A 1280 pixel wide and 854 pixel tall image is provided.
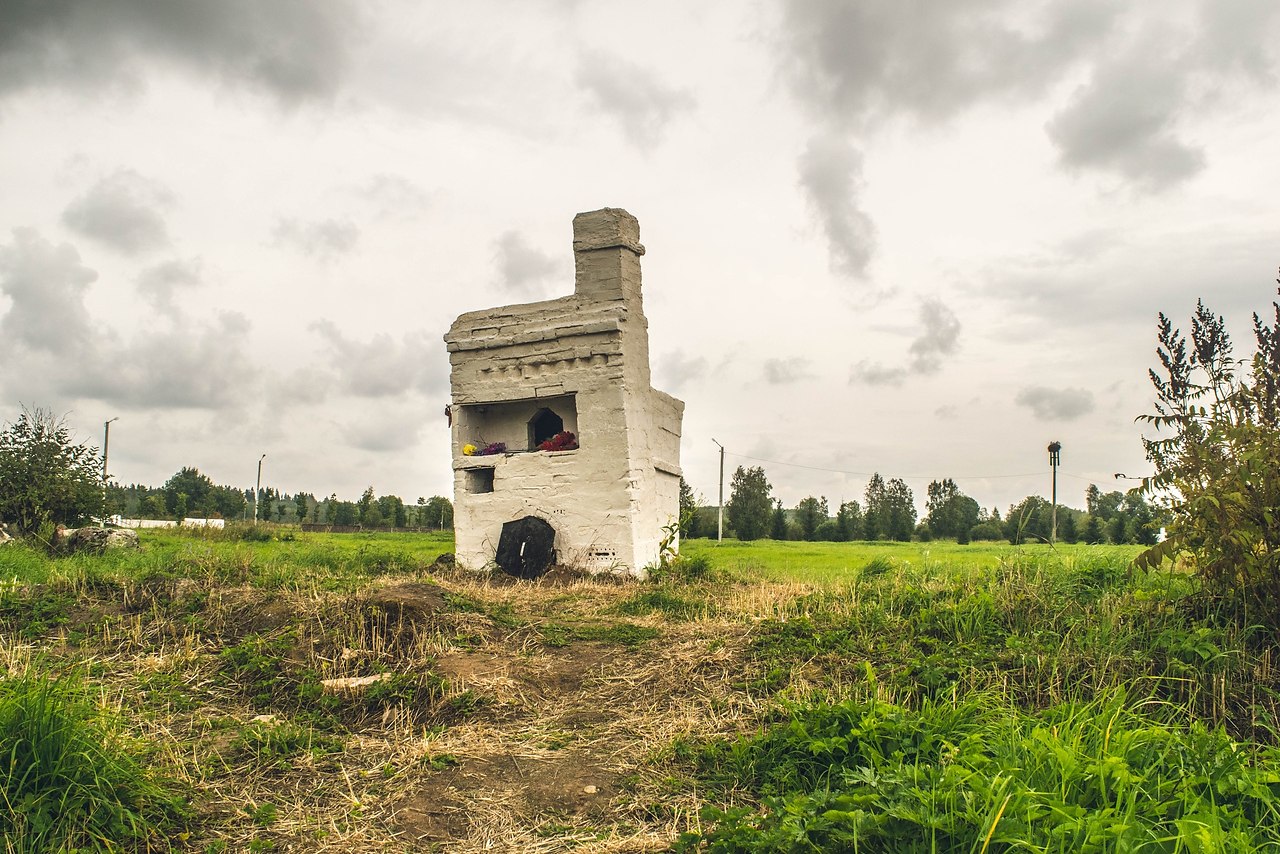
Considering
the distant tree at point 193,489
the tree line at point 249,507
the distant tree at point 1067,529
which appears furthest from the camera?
the distant tree at point 193,489

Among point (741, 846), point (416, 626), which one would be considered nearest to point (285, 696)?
point (416, 626)

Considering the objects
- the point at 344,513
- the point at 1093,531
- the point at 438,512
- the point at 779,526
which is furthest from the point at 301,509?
the point at 1093,531

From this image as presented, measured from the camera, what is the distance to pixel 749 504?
3831 centimetres

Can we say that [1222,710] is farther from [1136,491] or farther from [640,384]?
[640,384]

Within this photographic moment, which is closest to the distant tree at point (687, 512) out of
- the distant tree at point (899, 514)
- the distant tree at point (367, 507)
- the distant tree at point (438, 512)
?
the distant tree at point (899, 514)

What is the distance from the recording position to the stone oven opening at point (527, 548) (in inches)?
477

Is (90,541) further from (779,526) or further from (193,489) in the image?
(193,489)

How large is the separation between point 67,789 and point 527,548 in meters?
8.68

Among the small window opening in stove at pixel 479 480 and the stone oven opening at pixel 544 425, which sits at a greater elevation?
the stone oven opening at pixel 544 425

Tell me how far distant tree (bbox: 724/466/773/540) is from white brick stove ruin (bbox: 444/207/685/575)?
77.0 ft

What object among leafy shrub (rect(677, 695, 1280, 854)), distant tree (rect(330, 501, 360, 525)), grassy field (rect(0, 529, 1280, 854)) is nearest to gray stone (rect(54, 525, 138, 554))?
grassy field (rect(0, 529, 1280, 854))

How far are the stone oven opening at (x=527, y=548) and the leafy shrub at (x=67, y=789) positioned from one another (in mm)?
8186

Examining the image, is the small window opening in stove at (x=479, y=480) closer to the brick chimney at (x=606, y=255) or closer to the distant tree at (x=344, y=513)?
the brick chimney at (x=606, y=255)

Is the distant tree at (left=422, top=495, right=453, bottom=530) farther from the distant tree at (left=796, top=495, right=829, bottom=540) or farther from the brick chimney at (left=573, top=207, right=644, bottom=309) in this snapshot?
the brick chimney at (left=573, top=207, right=644, bottom=309)
